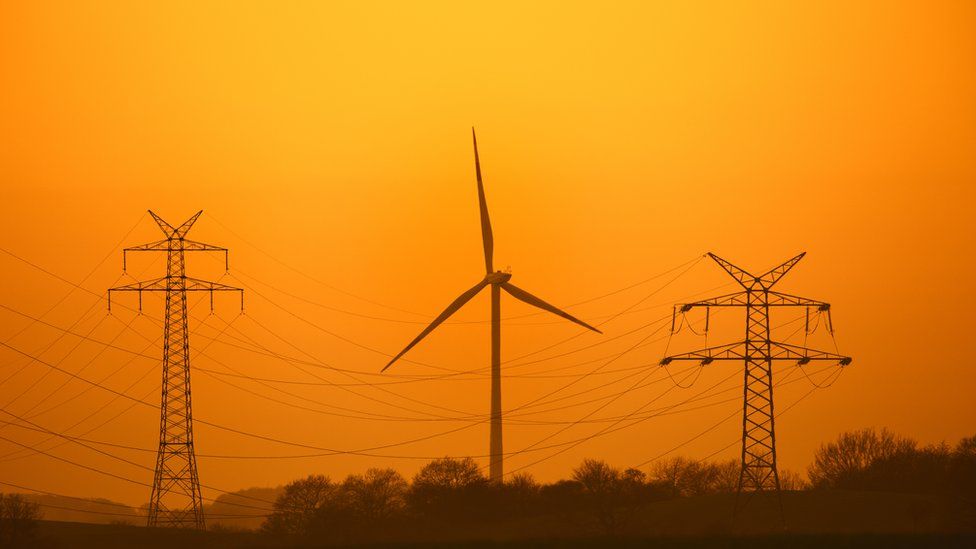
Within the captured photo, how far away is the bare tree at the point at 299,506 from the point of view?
122588 mm

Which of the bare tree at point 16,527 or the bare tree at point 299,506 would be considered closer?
the bare tree at point 16,527

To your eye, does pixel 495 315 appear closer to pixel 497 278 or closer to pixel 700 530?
pixel 497 278

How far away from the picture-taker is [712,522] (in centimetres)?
10912

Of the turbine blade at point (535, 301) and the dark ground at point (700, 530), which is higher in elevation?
the turbine blade at point (535, 301)

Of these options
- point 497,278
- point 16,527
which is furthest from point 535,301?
point 16,527

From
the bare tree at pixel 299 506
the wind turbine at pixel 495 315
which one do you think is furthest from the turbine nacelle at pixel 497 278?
the bare tree at pixel 299 506

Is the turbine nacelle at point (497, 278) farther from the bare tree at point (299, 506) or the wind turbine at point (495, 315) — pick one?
the bare tree at point (299, 506)

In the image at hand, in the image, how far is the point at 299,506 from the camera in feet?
428

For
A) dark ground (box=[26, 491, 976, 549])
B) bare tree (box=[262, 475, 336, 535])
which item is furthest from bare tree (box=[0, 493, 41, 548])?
bare tree (box=[262, 475, 336, 535])

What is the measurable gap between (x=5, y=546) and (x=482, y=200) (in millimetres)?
48532

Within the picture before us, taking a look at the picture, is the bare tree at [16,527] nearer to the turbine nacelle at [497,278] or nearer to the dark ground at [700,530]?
the dark ground at [700,530]

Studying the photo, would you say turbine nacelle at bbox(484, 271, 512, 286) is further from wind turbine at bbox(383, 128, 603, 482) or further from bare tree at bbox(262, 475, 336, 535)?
bare tree at bbox(262, 475, 336, 535)

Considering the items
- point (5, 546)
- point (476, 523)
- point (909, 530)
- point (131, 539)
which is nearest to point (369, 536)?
point (476, 523)

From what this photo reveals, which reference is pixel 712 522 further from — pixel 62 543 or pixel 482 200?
pixel 62 543
